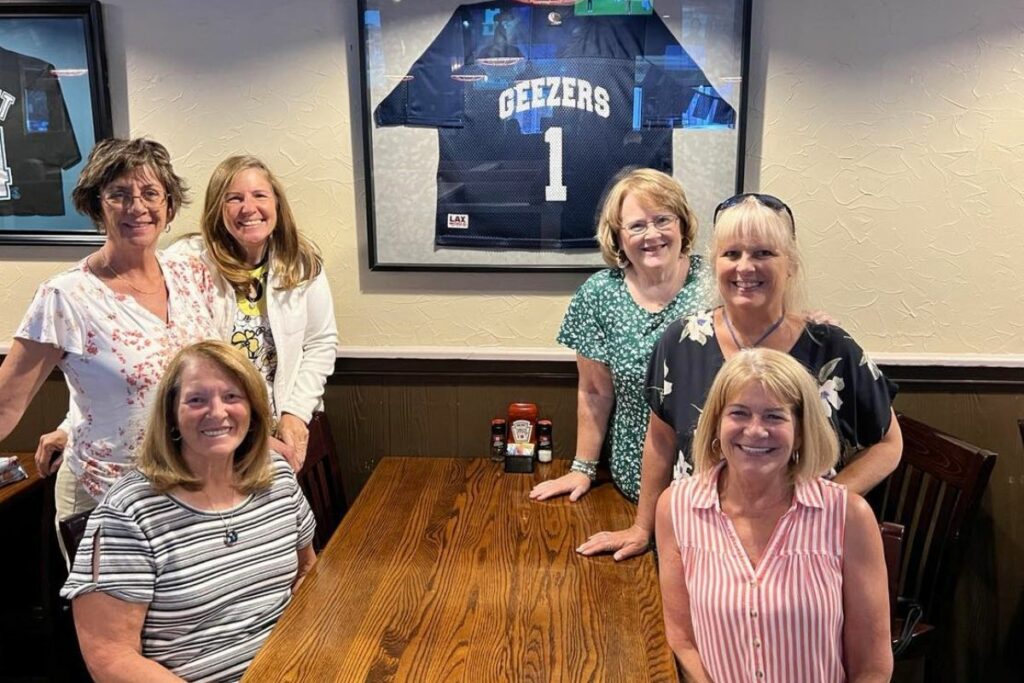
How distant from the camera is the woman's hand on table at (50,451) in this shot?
2.02 meters

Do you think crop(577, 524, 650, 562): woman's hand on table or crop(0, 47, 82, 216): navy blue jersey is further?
crop(0, 47, 82, 216): navy blue jersey

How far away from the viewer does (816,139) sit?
2232 mm

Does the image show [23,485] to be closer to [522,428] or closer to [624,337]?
[522,428]

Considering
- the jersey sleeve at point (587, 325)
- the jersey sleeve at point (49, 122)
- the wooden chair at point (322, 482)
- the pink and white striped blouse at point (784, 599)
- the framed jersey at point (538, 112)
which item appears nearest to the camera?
the pink and white striped blouse at point (784, 599)

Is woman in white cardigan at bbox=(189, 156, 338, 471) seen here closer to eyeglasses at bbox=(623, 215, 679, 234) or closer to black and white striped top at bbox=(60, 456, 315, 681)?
black and white striped top at bbox=(60, 456, 315, 681)

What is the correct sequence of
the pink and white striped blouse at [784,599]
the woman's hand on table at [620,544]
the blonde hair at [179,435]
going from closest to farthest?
the pink and white striped blouse at [784,599] → the blonde hair at [179,435] → the woman's hand on table at [620,544]

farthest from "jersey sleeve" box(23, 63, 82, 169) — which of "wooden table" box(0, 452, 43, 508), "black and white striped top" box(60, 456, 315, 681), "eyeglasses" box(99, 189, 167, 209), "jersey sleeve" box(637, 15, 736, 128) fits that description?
"jersey sleeve" box(637, 15, 736, 128)

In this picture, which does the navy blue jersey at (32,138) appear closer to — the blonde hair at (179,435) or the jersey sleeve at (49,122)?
the jersey sleeve at (49,122)

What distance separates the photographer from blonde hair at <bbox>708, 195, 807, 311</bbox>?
145 cm

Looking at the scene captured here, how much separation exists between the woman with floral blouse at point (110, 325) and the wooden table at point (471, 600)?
1.82 ft

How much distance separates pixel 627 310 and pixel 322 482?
949mm

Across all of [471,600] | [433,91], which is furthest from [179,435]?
[433,91]

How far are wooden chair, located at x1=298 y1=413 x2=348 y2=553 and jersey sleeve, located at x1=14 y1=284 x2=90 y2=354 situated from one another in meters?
Result: 0.60

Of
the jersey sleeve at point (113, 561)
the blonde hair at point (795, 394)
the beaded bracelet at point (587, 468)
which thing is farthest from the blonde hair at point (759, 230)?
the jersey sleeve at point (113, 561)
